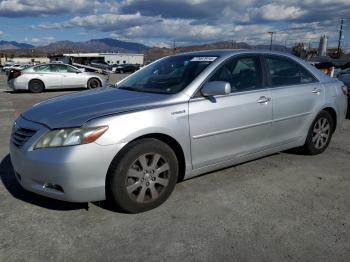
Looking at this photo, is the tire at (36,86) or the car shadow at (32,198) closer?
the car shadow at (32,198)

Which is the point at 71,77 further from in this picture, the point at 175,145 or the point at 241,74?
the point at 175,145

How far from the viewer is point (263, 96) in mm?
4508

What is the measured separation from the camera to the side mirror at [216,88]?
3.84 metres

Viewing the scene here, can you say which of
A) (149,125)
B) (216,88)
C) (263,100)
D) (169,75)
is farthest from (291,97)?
(149,125)

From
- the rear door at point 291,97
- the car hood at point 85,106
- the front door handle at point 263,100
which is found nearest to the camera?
the car hood at point 85,106

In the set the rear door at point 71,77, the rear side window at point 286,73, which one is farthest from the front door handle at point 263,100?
the rear door at point 71,77

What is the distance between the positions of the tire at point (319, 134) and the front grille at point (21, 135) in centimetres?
368

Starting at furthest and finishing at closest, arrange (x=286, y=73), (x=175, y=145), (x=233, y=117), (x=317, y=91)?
(x=317, y=91) < (x=286, y=73) < (x=233, y=117) < (x=175, y=145)

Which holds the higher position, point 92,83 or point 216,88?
point 216,88

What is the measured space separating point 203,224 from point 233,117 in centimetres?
131

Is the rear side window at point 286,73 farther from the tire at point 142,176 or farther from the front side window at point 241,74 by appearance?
the tire at point 142,176

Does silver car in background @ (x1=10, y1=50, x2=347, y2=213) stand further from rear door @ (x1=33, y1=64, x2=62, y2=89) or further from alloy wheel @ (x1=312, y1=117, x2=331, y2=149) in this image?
rear door @ (x1=33, y1=64, x2=62, y2=89)

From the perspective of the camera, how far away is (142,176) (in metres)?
3.56

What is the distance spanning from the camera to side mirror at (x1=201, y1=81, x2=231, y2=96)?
3.84m
